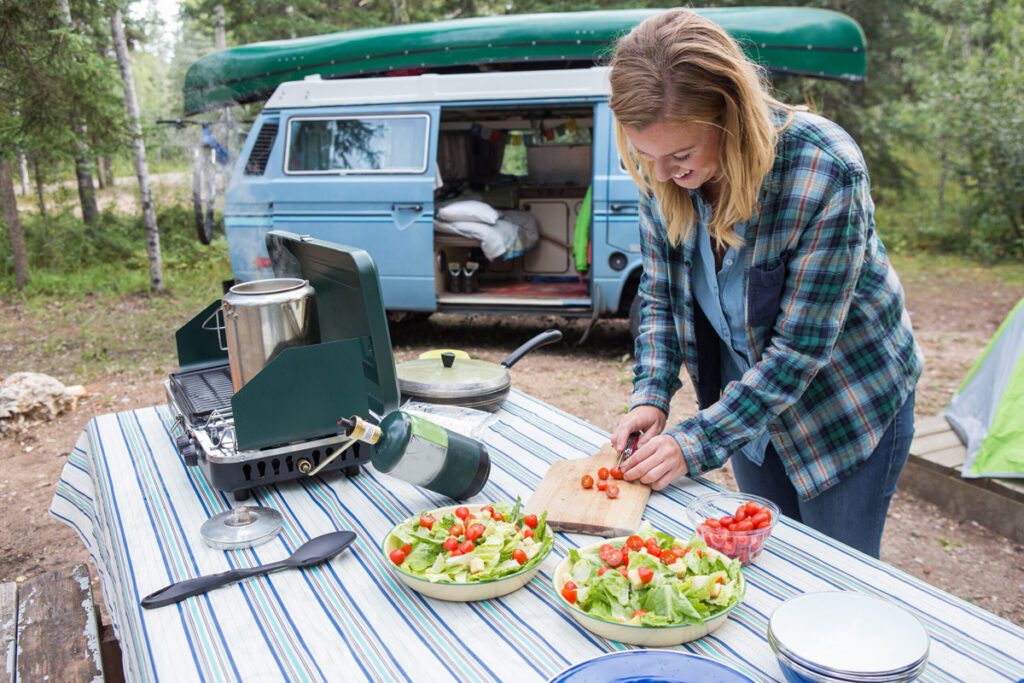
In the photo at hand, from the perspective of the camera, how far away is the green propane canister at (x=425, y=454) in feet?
5.04

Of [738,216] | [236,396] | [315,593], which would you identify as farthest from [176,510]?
[738,216]

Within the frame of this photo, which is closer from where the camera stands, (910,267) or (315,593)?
(315,593)

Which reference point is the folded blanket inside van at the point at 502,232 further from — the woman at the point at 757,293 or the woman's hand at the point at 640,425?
the woman's hand at the point at 640,425

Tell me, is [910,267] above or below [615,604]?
below

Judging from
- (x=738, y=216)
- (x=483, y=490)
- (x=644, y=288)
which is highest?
(x=738, y=216)

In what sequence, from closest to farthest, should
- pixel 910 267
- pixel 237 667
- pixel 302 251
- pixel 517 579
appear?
pixel 237 667 → pixel 517 579 → pixel 302 251 → pixel 910 267

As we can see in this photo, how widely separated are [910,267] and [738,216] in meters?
10.4

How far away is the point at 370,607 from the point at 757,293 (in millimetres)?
1004

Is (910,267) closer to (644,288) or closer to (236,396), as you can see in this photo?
(644,288)

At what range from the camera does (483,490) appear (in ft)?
5.91

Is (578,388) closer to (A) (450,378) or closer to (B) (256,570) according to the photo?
(A) (450,378)

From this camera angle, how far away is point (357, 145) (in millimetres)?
6395

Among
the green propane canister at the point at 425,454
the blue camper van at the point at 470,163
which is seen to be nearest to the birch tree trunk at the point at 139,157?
the blue camper van at the point at 470,163

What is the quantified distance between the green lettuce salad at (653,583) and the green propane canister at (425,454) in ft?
1.23
